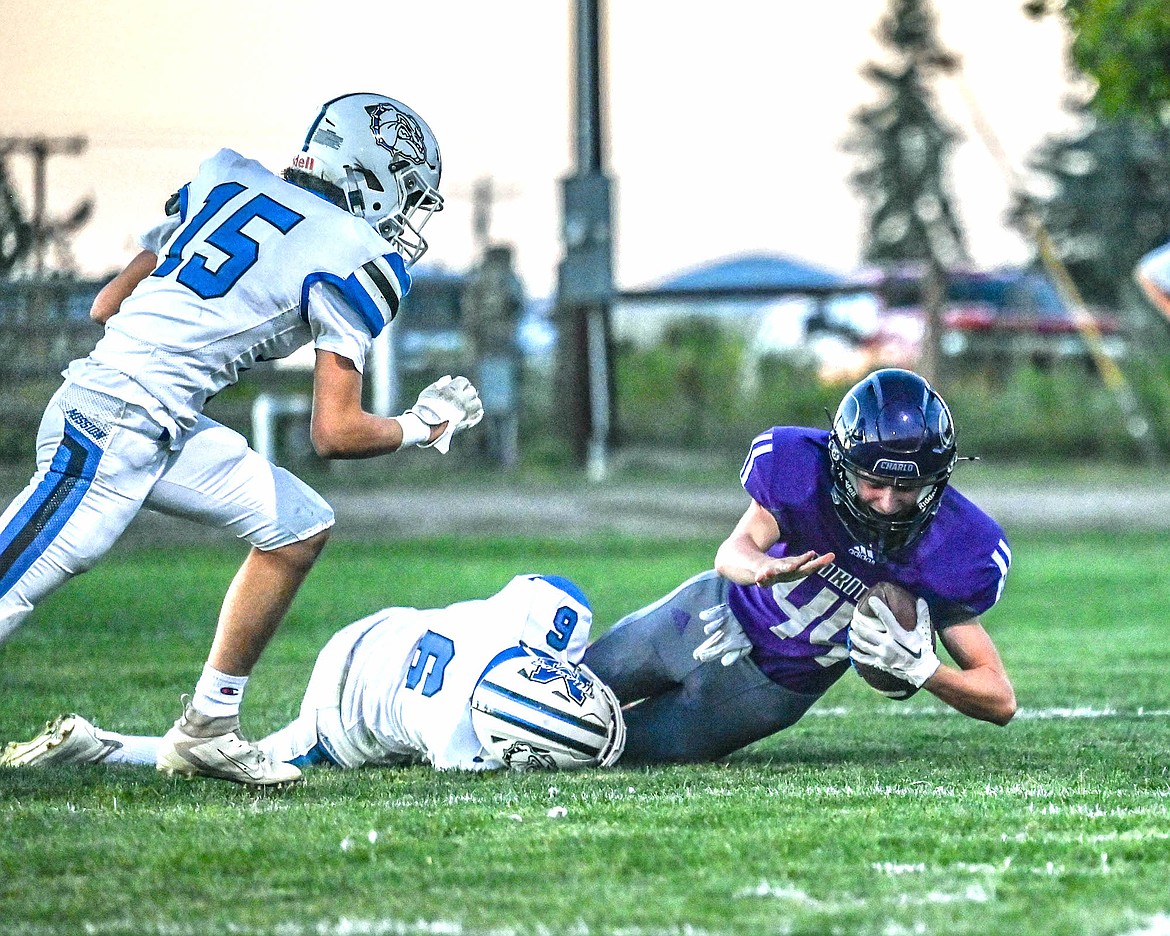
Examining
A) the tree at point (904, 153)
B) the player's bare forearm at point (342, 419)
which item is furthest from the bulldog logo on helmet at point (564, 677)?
the tree at point (904, 153)

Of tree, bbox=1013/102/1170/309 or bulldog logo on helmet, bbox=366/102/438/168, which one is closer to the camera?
bulldog logo on helmet, bbox=366/102/438/168

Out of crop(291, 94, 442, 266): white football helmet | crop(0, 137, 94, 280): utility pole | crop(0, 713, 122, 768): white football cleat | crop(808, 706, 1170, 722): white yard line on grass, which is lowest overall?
crop(808, 706, 1170, 722): white yard line on grass

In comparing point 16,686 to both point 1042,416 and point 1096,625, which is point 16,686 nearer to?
point 1096,625

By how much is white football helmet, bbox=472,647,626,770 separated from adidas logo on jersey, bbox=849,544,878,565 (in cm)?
77

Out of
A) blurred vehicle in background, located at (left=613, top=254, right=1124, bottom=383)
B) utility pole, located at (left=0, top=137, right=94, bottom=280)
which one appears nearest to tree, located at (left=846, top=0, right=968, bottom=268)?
blurred vehicle in background, located at (left=613, top=254, right=1124, bottom=383)

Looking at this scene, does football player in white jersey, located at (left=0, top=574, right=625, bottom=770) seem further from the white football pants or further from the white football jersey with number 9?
the white football pants

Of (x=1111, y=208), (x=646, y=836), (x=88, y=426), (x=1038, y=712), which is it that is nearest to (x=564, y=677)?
(x=646, y=836)

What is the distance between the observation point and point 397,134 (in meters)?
4.75

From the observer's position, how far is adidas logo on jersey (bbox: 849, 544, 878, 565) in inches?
190

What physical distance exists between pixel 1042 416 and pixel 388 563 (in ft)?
29.0

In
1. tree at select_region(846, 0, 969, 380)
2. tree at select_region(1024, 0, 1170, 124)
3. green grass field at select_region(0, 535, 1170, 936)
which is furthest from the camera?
tree at select_region(846, 0, 969, 380)

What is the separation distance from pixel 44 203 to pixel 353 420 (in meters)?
9.89

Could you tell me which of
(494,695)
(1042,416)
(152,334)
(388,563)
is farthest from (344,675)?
(1042,416)

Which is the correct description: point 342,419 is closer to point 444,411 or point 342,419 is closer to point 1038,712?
point 444,411
